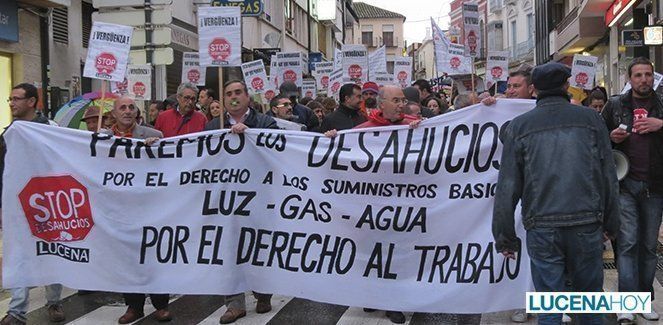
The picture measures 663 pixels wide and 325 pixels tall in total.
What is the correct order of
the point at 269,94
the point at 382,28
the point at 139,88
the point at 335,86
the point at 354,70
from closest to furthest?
1. the point at 139,88
2. the point at 354,70
3. the point at 269,94
4. the point at 335,86
5. the point at 382,28

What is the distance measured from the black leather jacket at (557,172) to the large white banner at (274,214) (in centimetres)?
137

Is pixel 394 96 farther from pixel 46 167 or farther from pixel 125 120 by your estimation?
pixel 46 167

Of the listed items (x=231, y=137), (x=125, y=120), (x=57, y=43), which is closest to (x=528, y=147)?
(x=231, y=137)

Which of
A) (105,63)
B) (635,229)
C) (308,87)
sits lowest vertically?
(635,229)

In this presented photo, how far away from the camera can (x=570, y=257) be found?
4082 mm

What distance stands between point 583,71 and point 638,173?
19.9 ft

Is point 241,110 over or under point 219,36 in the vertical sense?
under

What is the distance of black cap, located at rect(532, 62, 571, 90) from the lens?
4.13m

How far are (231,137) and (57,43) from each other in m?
11.6

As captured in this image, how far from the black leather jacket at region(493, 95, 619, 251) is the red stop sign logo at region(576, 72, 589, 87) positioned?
7.38 metres

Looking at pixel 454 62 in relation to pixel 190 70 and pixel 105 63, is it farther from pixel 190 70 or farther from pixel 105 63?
pixel 105 63

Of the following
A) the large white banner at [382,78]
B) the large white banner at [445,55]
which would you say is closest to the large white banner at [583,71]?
the large white banner at [445,55]

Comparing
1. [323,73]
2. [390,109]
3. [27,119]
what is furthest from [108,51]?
[323,73]

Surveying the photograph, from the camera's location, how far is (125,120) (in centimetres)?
656
